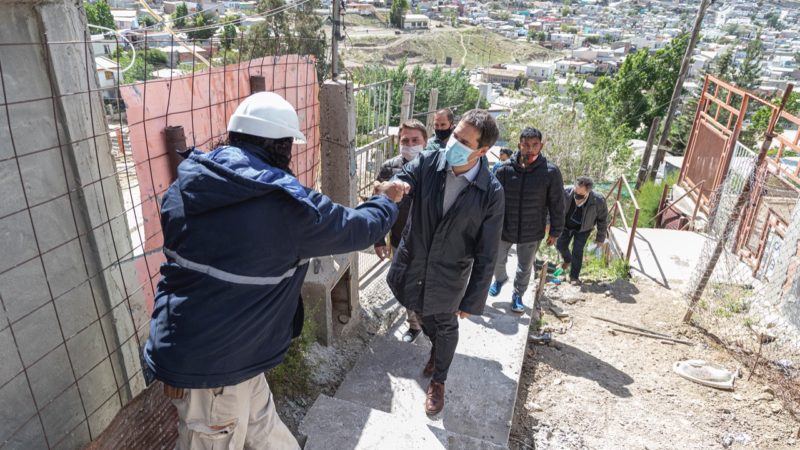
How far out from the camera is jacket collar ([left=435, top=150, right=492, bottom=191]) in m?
2.84

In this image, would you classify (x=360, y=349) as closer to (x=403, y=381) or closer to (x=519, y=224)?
(x=403, y=381)

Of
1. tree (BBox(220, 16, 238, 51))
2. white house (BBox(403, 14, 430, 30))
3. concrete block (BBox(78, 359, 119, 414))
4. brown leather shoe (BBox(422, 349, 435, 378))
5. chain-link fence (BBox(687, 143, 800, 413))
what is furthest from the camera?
white house (BBox(403, 14, 430, 30))

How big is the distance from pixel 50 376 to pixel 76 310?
30cm

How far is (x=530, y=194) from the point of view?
4324 millimetres

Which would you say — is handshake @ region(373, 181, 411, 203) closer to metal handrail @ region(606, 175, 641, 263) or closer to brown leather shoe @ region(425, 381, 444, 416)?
brown leather shoe @ region(425, 381, 444, 416)

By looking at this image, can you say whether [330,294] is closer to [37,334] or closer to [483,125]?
[483,125]

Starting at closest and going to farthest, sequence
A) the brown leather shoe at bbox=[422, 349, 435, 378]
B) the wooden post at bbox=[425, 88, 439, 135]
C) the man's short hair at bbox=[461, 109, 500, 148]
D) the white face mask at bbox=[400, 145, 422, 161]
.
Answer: the man's short hair at bbox=[461, 109, 500, 148], the brown leather shoe at bbox=[422, 349, 435, 378], the white face mask at bbox=[400, 145, 422, 161], the wooden post at bbox=[425, 88, 439, 135]

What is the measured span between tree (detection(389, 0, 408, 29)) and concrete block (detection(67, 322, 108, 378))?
9535 centimetres

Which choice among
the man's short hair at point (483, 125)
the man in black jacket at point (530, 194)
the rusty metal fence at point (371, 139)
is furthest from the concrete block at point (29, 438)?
the man in black jacket at point (530, 194)

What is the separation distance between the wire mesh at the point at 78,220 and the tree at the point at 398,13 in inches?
3738

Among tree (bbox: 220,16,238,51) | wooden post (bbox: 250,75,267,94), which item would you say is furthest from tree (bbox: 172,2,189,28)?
Answer: wooden post (bbox: 250,75,267,94)

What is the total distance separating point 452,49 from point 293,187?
89.3 metres

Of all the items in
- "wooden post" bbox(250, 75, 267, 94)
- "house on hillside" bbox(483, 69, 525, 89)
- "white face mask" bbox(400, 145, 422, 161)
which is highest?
"wooden post" bbox(250, 75, 267, 94)

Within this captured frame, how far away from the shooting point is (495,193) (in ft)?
9.47
